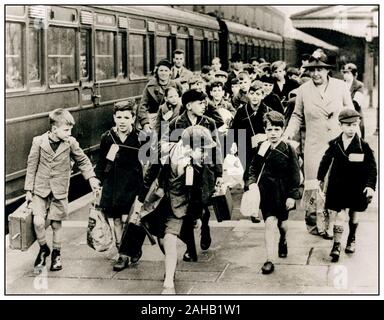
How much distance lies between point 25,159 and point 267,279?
303 centimetres

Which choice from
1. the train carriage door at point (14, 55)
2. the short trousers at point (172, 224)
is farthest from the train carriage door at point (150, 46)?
the short trousers at point (172, 224)

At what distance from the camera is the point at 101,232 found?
19.2 feet

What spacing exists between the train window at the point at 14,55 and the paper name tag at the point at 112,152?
1625 millimetres

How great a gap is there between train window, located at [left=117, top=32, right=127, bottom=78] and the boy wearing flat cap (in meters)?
4.99

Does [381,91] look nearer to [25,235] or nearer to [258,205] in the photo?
[258,205]


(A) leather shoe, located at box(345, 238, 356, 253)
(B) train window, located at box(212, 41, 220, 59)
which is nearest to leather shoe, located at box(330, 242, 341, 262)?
(A) leather shoe, located at box(345, 238, 356, 253)

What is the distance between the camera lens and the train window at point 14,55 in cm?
688

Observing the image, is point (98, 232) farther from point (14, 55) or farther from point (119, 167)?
point (14, 55)

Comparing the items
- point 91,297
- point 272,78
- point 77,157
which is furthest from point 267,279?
point 272,78

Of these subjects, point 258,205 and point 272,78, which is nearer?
point 258,205

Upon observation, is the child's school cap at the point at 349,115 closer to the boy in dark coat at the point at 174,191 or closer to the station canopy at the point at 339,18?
the boy in dark coat at the point at 174,191

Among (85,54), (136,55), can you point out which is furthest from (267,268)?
(136,55)
